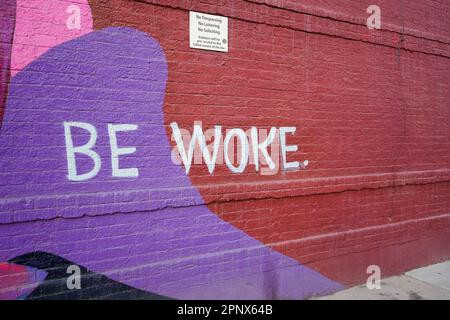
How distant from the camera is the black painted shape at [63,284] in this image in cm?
326

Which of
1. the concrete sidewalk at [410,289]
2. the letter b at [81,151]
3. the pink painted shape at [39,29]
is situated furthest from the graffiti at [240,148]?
the concrete sidewalk at [410,289]

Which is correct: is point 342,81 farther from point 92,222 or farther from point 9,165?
point 9,165

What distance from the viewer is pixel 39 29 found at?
10.6 ft

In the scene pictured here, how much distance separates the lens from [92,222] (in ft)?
11.4

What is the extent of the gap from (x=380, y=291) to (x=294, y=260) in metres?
1.26

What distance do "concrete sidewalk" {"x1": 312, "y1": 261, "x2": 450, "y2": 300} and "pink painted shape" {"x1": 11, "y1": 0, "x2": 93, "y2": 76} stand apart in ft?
12.5

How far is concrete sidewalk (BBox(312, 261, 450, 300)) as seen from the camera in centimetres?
487

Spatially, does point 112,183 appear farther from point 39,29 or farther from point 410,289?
point 410,289

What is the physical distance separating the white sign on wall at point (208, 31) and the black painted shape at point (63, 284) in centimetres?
224

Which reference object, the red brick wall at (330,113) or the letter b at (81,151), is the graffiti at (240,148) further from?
the letter b at (81,151)

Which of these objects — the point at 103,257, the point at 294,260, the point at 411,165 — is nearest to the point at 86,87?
the point at 103,257

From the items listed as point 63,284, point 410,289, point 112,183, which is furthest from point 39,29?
point 410,289

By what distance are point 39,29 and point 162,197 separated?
170 cm

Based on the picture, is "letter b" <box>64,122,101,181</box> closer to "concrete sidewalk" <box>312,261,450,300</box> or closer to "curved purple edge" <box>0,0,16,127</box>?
"curved purple edge" <box>0,0,16,127</box>
